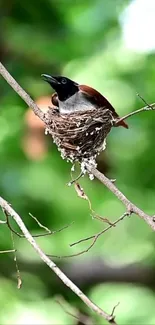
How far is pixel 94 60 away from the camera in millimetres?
4602

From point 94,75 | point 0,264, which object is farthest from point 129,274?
point 94,75

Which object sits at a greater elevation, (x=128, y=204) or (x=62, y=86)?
(x=62, y=86)

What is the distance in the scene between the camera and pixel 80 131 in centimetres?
302

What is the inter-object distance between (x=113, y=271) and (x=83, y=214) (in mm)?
354

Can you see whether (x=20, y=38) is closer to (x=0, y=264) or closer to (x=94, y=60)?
(x=94, y=60)

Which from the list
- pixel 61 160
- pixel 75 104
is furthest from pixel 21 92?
pixel 61 160

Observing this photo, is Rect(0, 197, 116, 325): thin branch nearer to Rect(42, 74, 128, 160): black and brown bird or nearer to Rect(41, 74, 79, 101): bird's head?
Rect(42, 74, 128, 160): black and brown bird

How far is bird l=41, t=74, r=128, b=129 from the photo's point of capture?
3.26 metres

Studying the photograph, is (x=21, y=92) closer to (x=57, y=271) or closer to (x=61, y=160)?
(x=57, y=271)

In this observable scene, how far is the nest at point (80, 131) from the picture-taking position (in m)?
2.79

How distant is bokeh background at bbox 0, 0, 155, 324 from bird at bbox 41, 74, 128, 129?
1.79 feet

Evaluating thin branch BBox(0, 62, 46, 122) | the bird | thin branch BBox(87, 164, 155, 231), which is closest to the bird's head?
the bird

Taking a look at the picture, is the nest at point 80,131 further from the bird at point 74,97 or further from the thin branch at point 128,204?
the thin branch at point 128,204

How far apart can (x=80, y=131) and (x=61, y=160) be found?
1.30 m
